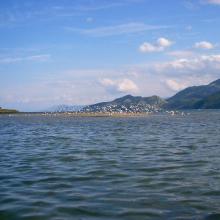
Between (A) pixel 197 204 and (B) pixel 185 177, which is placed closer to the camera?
(A) pixel 197 204

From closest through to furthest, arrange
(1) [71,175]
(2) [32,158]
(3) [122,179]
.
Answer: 1. (3) [122,179]
2. (1) [71,175]
3. (2) [32,158]

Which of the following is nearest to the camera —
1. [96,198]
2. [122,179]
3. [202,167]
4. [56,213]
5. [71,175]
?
[56,213]

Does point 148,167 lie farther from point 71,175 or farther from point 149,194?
point 149,194

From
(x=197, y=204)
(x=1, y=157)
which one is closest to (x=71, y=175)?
(x=197, y=204)

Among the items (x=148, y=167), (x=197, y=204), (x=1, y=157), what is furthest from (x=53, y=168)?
(x=197, y=204)

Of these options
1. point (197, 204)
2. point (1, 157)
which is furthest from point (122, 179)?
point (1, 157)

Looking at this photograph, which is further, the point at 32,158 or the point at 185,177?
the point at 32,158

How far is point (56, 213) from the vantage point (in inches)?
613

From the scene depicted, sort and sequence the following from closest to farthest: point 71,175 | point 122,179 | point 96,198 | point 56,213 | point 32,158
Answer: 1. point 56,213
2. point 96,198
3. point 122,179
4. point 71,175
5. point 32,158

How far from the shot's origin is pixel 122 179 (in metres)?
22.2

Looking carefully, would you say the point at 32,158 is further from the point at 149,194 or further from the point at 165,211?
the point at 165,211

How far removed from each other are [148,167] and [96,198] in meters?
9.05

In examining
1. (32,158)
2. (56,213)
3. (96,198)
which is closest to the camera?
(56,213)

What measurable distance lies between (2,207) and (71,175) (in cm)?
741
